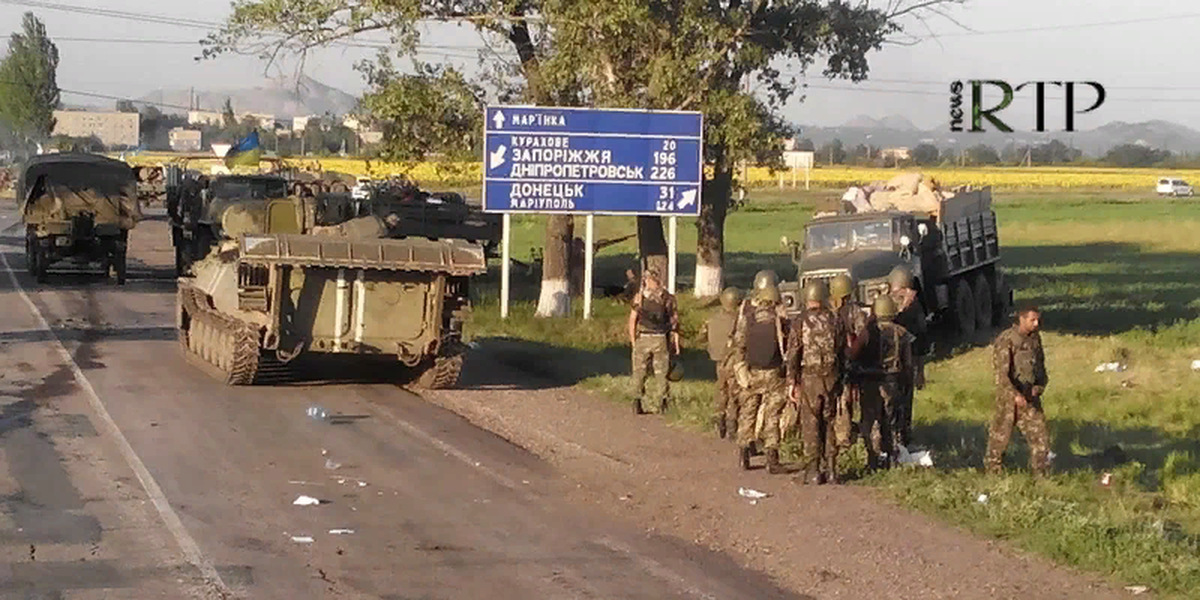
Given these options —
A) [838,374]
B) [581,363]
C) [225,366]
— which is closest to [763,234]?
[581,363]

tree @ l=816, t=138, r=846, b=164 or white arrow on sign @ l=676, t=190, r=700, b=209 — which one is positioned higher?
tree @ l=816, t=138, r=846, b=164

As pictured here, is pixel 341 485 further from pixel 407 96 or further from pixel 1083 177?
pixel 1083 177

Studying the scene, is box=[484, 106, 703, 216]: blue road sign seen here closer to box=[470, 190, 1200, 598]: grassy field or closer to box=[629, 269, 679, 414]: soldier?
box=[470, 190, 1200, 598]: grassy field

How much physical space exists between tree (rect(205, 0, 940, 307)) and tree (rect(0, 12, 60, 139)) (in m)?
97.7

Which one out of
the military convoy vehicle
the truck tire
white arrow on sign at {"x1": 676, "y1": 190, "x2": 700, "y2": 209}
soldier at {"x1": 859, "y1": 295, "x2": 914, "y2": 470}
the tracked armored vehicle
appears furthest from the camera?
the military convoy vehicle

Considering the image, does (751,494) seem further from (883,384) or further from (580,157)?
(580,157)

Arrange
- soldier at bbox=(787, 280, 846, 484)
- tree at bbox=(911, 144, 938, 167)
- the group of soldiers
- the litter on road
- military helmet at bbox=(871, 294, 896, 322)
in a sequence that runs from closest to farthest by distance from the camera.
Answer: the litter on road → soldier at bbox=(787, 280, 846, 484) → the group of soldiers → military helmet at bbox=(871, 294, 896, 322) → tree at bbox=(911, 144, 938, 167)

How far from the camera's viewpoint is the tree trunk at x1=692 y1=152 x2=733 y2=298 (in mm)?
32406

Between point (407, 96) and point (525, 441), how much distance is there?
1395 centimetres

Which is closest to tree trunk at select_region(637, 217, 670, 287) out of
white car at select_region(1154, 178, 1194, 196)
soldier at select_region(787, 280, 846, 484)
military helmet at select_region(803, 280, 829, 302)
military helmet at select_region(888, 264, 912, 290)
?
military helmet at select_region(888, 264, 912, 290)

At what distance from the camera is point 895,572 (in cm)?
1077

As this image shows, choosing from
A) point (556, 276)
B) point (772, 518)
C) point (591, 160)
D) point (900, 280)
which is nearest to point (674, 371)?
point (900, 280)

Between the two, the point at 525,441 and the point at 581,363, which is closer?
the point at 525,441

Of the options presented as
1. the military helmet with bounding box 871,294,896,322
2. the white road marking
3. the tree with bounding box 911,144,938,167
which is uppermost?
the tree with bounding box 911,144,938,167
